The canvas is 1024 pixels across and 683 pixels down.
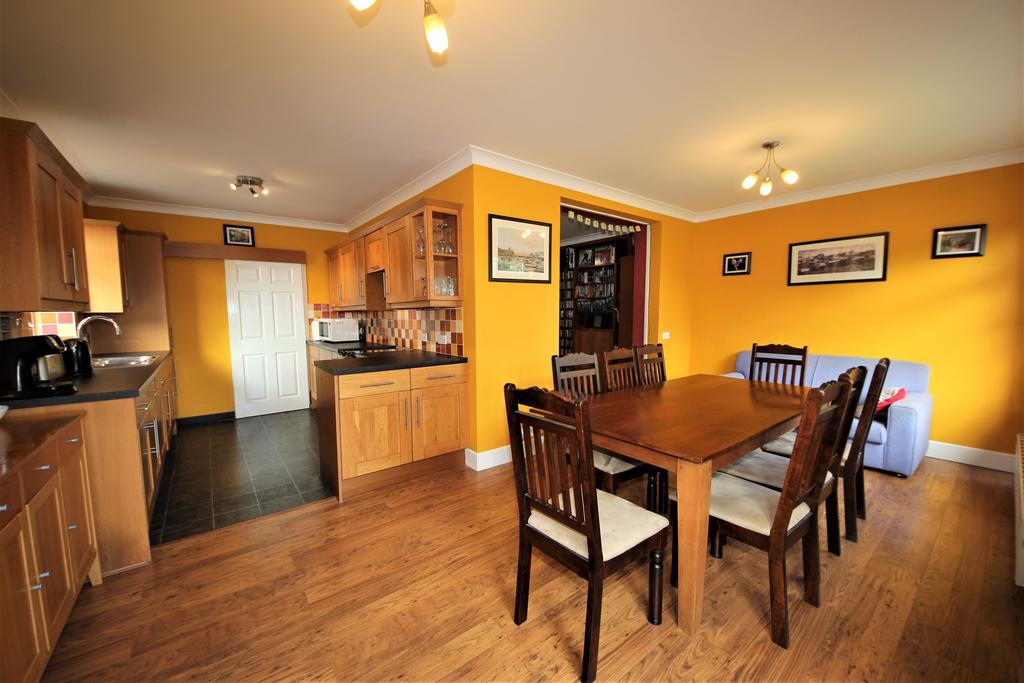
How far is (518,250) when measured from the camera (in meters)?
3.23

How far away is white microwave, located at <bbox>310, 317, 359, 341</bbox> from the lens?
4.75 m

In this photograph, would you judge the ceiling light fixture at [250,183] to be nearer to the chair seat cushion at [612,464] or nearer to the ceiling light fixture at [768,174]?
the chair seat cushion at [612,464]

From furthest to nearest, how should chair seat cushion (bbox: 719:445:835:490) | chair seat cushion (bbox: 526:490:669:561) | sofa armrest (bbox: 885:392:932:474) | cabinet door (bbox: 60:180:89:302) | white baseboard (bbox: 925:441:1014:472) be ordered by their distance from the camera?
white baseboard (bbox: 925:441:1014:472) < sofa armrest (bbox: 885:392:932:474) < cabinet door (bbox: 60:180:89:302) < chair seat cushion (bbox: 719:445:835:490) < chair seat cushion (bbox: 526:490:669:561)

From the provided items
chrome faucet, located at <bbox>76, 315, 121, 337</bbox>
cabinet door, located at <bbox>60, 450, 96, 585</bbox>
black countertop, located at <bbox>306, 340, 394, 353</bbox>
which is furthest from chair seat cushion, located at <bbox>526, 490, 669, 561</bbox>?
chrome faucet, located at <bbox>76, 315, 121, 337</bbox>

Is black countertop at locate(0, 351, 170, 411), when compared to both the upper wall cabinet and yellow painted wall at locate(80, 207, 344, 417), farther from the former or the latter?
yellow painted wall at locate(80, 207, 344, 417)

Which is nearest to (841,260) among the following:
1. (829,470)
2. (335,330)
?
(829,470)

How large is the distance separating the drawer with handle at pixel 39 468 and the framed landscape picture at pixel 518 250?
2437mm

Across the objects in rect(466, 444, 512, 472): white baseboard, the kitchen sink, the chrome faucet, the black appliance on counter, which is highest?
the chrome faucet

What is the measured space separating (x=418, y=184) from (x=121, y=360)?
3.10 m

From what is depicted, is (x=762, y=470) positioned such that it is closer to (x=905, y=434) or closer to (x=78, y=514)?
(x=905, y=434)

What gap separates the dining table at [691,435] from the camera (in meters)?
1.45

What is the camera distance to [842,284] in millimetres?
3816

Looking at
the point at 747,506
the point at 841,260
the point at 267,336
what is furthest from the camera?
the point at 267,336

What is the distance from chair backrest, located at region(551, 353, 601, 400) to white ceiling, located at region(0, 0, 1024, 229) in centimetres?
154
